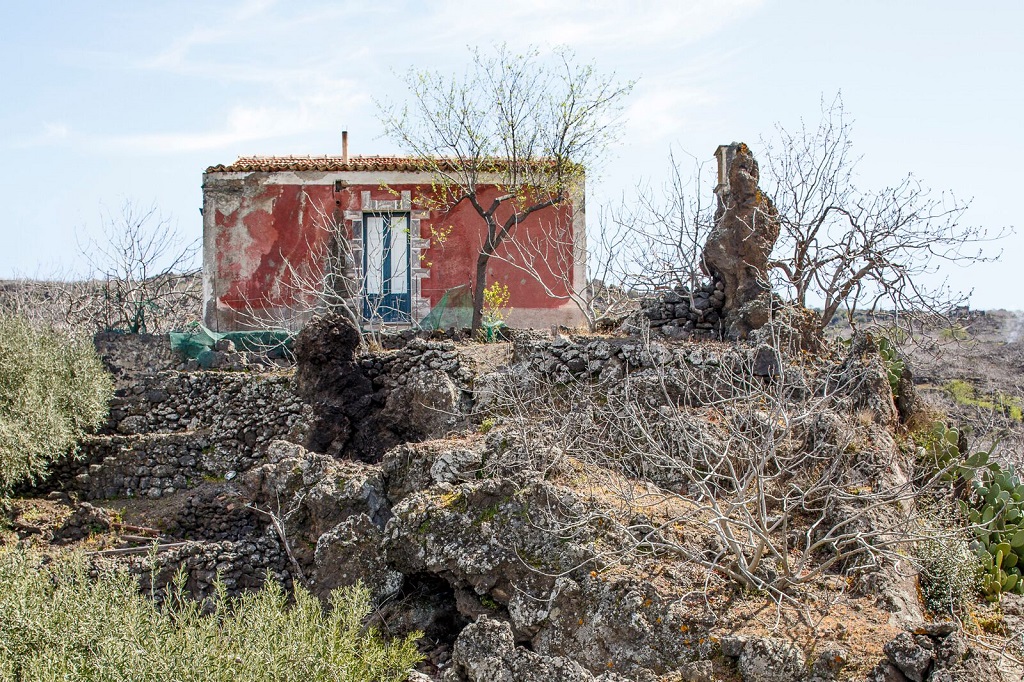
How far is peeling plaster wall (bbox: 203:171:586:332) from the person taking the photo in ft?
71.7

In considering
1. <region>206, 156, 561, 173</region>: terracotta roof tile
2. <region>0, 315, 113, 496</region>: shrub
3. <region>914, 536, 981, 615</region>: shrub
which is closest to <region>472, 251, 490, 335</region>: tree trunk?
<region>206, 156, 561, 173</region>: terracotta roof tile

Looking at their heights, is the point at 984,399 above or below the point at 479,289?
below

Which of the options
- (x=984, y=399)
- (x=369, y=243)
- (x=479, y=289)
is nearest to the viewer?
(x=479, y=289)

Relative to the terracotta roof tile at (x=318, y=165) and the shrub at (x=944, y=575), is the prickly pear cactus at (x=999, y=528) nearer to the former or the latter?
the shrub at (x=944, y=575)

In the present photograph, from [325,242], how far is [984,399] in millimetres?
15436

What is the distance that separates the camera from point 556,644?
9352 millimetres

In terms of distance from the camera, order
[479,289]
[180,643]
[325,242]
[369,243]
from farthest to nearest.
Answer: [369,243] → [325,242] → [479,289] → [180,643]

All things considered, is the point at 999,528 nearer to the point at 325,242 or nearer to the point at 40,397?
the point at 40,397

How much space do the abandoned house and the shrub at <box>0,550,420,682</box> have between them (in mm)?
12142

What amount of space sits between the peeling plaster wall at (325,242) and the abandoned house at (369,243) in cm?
2

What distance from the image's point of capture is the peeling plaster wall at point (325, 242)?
21859 mm

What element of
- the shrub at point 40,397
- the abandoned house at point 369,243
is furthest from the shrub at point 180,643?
the abandoned house at point 369,243

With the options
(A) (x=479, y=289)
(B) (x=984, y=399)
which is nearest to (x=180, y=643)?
(A) (x=479, y=289)

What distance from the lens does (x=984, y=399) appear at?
25234mm
